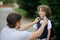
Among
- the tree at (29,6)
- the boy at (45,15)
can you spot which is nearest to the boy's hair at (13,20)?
the boy at (45,15)

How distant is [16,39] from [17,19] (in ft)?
1.01

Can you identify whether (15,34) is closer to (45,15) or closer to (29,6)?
(45,15)

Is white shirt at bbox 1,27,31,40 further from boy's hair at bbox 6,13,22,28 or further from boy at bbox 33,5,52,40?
boy at bbox 33,5,52,40

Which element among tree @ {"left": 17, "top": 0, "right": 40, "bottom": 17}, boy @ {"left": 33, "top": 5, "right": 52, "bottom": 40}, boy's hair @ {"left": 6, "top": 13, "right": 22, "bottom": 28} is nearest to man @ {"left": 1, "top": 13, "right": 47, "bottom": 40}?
boy's hair @ {"left": 6, "top": 13, "right": 22, "bottom": 28}

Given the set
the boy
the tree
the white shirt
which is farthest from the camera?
the tree

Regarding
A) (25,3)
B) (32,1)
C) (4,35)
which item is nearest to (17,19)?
(4,35)

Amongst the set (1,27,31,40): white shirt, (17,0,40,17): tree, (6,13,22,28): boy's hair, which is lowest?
(17,0,40,17): tree

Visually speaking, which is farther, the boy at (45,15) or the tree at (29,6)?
the tree at (29,6)

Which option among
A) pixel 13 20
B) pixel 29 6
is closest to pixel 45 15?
pixel 13 20

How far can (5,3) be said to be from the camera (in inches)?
1233

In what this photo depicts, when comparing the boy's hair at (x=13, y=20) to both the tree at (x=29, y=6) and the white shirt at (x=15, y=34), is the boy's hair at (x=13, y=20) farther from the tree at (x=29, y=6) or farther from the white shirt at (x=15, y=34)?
the tree at (x=29, y=6)

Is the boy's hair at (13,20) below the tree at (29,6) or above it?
above

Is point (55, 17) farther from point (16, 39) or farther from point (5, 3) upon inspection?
point (5, 3)

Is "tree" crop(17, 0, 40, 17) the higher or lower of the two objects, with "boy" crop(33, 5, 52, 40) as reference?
lower
